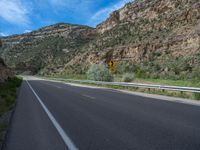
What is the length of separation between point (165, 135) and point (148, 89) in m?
18.5

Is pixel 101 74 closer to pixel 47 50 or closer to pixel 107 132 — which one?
pixel 107 132

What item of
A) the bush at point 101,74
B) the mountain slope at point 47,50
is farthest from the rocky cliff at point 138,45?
the bush at point 101,74

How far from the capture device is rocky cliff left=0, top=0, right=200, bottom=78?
2295 inches

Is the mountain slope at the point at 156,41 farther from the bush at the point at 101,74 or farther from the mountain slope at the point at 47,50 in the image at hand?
the mountain slope at the point at 47,50

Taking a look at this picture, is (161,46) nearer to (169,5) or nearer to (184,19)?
(184,19)

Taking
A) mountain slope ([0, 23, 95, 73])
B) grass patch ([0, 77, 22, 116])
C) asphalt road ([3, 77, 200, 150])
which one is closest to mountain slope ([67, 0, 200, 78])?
mountain slope ([0, 23, 95, 73])

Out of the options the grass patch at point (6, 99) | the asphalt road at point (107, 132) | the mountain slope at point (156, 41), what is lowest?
the grass patch at point (6, 99)

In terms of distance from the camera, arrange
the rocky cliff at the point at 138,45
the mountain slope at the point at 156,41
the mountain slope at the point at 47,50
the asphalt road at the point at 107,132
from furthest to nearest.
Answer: the mountain slope at the point at 47,50, the rocky cliff at the point at 138,45, the mountain slope at the point at 156,41, the asphalt road at the point at 107,132

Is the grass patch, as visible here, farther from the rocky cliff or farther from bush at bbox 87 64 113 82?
the rocky cliff

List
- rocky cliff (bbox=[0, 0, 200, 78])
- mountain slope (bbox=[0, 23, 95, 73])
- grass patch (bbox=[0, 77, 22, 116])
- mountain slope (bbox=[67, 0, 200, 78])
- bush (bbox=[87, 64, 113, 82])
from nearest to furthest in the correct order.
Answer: grass patch (bbox=[0, 77, 22, 116])
bush (bbox=[87, 64, 113, 82])
mountain slope (bbox=[67, 0, 200, 78])
rocky cliff (bbox=[0, 0, 200, 78])
mountain slope (bbox=[0, 23, 95, 73])

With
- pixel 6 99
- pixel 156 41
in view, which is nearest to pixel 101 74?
pixel 156 41

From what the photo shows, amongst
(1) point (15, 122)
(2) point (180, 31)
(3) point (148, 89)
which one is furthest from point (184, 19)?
(1) point (15, 122)

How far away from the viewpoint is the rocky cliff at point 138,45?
58281mm

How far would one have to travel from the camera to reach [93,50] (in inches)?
3406
